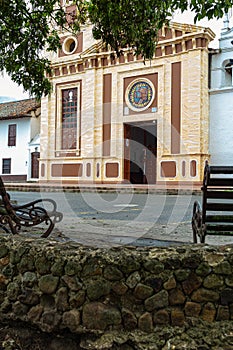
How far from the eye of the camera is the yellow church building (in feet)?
63.0

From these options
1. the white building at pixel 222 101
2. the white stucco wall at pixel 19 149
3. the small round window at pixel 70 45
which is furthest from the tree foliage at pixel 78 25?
the white stucco wall at pixel 19 149

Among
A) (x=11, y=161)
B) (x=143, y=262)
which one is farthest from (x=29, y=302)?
(x=11, y=161)

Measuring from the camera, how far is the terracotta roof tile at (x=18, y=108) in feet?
91.5

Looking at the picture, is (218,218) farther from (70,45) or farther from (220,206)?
(70,45)

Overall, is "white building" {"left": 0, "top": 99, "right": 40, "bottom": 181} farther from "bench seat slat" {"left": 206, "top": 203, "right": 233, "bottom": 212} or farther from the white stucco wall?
"bench seat slat" {"left": 206, "top": 203, "right": 233, "bottom": 212}

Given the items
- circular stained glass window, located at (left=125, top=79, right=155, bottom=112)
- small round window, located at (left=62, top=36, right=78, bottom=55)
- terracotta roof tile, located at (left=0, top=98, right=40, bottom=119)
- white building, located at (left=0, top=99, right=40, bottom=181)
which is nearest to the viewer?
circular stained glass window, located at (left=125, top=79, right=155, bottom=112)

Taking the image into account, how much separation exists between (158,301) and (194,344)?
36 cm

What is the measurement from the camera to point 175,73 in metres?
20.0

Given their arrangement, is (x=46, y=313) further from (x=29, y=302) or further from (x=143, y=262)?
(x=143, y=262)

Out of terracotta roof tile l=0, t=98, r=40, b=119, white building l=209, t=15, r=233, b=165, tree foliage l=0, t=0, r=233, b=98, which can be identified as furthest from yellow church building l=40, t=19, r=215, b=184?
tree foliage l=0, t=0, r=233, b=98

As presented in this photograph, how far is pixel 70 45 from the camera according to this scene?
24281 mm

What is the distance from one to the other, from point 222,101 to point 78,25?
13468 mm

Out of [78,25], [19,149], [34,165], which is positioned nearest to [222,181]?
[78,25]

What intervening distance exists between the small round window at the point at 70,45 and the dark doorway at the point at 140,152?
636 centimetres
